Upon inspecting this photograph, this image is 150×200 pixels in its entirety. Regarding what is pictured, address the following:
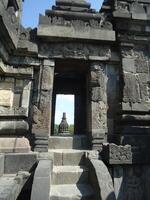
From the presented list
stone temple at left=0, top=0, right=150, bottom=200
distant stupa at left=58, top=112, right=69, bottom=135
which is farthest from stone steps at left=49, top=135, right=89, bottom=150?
distant stupa at left=58, top=112, right=69, bottom=135

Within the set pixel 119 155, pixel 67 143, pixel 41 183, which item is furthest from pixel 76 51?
pixel 41 183

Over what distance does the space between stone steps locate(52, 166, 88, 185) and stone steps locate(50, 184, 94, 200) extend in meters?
0.11

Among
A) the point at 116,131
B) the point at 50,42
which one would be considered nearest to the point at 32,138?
the point at 116,131

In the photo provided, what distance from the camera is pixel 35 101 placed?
5.08 metres

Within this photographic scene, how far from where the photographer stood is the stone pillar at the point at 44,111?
4805 mm

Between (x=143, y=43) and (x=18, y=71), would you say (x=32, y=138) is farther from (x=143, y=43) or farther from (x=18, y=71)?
(x=143, y=43)

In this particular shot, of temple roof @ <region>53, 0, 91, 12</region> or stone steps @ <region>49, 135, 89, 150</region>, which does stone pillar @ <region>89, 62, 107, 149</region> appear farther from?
temple roof @ <region>53, 0, 91, 12</region>

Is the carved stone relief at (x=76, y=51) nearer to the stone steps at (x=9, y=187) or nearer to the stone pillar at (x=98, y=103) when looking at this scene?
the stone pillar at (x=98, y=103)

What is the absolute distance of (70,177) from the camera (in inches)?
159

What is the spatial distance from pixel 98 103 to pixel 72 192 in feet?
7.41

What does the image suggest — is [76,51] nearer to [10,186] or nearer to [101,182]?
[101,182]

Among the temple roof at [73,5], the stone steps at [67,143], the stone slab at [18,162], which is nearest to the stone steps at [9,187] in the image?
the stone slab at [18,162]

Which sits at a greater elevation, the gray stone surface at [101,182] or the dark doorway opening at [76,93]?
the dark doorway opening at [76,93]

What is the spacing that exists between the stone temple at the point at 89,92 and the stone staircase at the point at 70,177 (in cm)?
2
